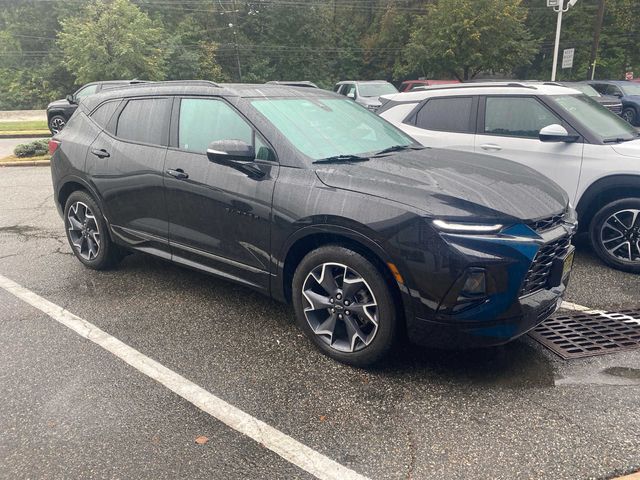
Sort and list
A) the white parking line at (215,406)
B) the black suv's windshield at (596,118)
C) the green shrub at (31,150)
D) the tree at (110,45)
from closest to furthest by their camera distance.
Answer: the white parking line at (215,406), the black suv's windshield at (596,118), the green shrub at (31,150), the tree at (110,45)

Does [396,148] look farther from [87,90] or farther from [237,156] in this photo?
[87,90]

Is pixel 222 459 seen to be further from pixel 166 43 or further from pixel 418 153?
pixel 166 43

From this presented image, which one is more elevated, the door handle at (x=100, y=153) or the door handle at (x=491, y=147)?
the door handle at (x=100, y=153)

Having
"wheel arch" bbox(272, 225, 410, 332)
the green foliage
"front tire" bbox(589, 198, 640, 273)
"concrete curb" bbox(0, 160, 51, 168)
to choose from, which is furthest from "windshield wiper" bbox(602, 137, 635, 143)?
the green foliage

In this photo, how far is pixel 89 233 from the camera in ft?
16.6

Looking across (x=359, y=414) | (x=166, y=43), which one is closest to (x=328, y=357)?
(x=359, y=414)

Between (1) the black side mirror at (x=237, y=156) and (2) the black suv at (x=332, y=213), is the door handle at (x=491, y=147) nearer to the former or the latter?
(2) the black suv at (x=332, y=213)

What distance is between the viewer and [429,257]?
287 centimetres

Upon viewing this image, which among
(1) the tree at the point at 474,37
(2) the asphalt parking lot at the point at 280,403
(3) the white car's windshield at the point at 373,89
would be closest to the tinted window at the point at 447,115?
(2) the asphalt parking lot at the point at 280,403

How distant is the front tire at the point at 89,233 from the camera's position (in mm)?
4906

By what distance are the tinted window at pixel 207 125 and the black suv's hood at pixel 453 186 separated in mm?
794

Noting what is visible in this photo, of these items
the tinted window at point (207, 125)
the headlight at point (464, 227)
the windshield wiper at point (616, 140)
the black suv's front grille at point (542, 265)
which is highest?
the tinted window at point (207, 125)

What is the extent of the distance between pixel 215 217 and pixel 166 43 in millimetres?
41943

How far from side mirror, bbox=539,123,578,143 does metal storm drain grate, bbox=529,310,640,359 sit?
72.0 inches
